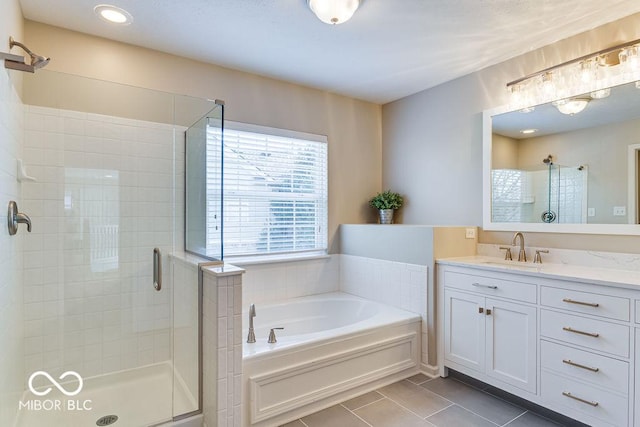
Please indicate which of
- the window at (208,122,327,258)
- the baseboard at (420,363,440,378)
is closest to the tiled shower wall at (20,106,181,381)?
the window at (208,122,327,258)

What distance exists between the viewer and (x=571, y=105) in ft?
7.77

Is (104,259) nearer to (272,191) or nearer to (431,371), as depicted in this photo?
(272,191)

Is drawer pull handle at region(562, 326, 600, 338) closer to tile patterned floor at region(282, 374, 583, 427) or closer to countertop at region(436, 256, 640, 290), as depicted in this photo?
countertop at region(436, 256, 640, 290)

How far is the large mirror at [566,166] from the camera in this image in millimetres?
2115

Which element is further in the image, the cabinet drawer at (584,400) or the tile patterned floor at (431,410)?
the tile patterned floor at (431,410)

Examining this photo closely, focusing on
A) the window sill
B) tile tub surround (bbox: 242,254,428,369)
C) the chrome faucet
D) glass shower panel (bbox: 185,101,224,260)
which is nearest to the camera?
glass shower panel (bbox: 185,101,224,260)

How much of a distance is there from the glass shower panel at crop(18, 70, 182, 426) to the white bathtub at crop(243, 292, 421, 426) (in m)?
0.52

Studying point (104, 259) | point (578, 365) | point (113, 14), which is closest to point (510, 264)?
point (578, 365)

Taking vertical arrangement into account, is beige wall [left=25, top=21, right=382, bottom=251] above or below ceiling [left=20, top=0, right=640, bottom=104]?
below

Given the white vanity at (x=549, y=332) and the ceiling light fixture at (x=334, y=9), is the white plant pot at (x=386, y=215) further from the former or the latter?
the ceiling light fixture at (x=334, y=9)

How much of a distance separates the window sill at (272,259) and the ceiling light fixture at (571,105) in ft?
7.60

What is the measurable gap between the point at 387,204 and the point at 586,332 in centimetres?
202

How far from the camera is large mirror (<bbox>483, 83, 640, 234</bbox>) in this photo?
212cm

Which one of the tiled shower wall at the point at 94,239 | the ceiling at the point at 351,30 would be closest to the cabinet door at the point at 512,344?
the ceiling at the point at 351,30
